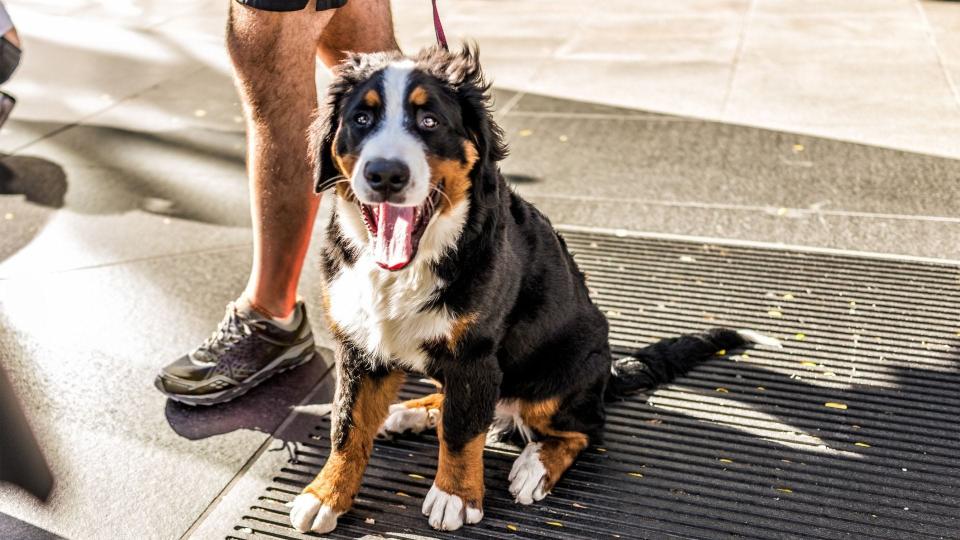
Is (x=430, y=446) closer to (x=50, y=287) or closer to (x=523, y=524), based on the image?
Answer: (x=523, y=524)

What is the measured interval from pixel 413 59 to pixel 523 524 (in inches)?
50.4

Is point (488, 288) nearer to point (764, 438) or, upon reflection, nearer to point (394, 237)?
point (394, 237)

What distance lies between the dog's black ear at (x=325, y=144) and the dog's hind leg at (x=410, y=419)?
0.81 m

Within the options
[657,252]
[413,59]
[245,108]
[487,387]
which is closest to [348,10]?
[245,108]

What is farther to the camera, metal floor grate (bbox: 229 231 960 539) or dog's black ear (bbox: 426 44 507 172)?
metal floor grate (bbox: 229 231 960 539)

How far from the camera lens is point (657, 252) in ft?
13.2

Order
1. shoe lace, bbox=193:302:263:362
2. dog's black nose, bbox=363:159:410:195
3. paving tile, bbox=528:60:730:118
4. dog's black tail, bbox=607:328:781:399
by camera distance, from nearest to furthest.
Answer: dog's black nose, bbox=363:159:410:195 → dog's black tail, bbox=607:328:781:399 → shoe lace, bbox=193:302:263:362 → paving tile, bbox=528:60:730:118

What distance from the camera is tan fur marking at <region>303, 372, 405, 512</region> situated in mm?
2588

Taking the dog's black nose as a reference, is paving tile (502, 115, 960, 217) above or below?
below

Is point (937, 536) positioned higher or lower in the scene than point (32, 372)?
higher

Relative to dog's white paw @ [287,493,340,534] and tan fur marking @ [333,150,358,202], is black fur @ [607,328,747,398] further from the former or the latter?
tan fur marking @ [333,150,358,202]

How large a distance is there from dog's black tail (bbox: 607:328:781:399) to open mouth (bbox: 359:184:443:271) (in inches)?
37.9

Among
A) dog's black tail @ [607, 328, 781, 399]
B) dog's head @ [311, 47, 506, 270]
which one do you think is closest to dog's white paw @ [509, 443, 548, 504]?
dog's black tail @ [607, 328, 781, 399]

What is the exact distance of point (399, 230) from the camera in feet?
7.79
